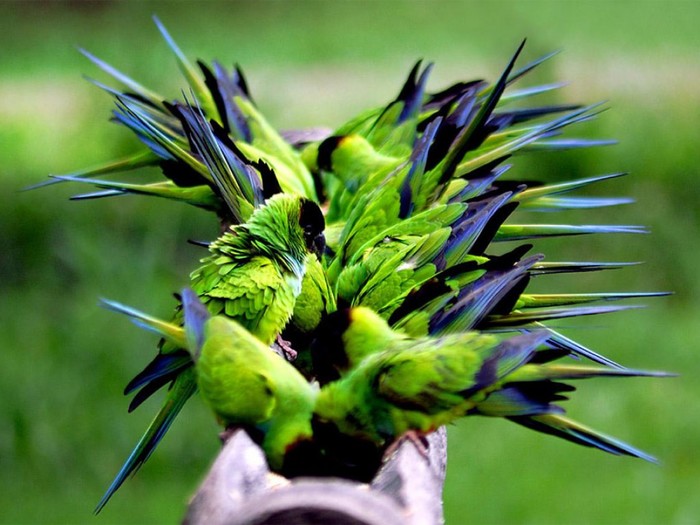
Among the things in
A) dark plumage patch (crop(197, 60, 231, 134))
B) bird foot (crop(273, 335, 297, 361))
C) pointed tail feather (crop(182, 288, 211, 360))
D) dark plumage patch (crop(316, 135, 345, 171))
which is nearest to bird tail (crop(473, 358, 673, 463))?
pointed tail feather (crop(182, 288, 211, 360))

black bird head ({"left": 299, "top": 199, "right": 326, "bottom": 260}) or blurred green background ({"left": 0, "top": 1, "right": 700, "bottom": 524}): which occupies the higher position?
black bird head ({"left": 299, "top": 199, "right": 326, "bottom": 260})

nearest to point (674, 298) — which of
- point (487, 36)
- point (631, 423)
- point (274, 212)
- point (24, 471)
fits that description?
point (631, 423)

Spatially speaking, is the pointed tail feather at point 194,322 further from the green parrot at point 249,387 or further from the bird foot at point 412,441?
the bird foot at point 412,441

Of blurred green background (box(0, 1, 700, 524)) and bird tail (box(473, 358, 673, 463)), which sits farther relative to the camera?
blurred green background (box(0, 1, 700, 524))

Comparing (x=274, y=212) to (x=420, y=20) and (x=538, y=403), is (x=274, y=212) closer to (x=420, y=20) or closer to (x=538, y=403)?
(x=538, y=403)

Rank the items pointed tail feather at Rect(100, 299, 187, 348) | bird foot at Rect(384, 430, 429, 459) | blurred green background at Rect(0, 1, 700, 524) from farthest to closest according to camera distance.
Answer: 1. blurred green background at Rect(0, 1, 700, 524)
2. pointed tail feather at Rect(100, 299, 187, 348)
3. bird foot at Rect(384, 430, 429, 459)

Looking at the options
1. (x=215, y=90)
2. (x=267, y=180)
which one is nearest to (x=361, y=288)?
(x=267, y=180)

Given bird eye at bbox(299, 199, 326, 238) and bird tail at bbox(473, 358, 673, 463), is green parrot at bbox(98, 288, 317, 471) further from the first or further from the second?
bird eye at bbox(299, 199, 326, 238)
